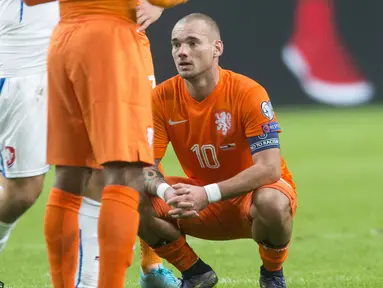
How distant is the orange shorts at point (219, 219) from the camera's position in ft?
17.3

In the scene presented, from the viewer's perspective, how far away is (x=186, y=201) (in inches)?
187

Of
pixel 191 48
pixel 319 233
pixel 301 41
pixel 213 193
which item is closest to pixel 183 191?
pixel 213 193

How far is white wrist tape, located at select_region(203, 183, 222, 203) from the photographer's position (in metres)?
4.88

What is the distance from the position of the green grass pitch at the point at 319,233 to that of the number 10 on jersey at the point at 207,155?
67 cm

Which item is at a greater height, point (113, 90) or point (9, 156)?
point (113, 90)

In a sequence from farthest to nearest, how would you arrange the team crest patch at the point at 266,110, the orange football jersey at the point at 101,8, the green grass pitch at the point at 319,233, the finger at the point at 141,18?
the green grass pitch at the point at 319,233
the team crest patch at the point at 266,110
the finger at the point at 141,18
the orange football jersey at the point at 101,8

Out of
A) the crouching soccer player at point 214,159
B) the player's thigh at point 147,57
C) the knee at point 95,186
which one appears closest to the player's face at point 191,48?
the crouching soccer player at point 214,159

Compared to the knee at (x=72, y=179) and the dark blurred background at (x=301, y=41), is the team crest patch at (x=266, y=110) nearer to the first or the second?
the knee at (x=72, y=179)

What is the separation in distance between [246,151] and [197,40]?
2.15 feet

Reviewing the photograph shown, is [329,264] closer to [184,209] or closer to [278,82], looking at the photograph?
[184,209]

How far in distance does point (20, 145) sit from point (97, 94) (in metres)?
1.35

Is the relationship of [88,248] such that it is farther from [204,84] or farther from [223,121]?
[204,84]

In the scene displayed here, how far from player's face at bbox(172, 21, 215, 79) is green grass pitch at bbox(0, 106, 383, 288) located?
1210 millimetres

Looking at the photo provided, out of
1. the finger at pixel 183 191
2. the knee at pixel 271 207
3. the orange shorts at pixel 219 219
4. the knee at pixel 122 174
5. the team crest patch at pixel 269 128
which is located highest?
the knee at pixel 122 174
